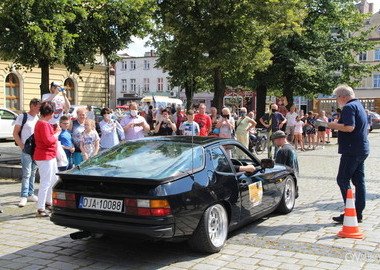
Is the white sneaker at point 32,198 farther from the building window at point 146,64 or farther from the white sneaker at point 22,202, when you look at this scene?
the building window at point 146,64

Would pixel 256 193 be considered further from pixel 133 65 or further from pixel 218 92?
pixel 133 65

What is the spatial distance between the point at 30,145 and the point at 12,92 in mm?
24831

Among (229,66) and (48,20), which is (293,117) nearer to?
(229,66)

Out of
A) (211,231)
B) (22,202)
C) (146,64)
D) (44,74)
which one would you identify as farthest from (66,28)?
(146,64)

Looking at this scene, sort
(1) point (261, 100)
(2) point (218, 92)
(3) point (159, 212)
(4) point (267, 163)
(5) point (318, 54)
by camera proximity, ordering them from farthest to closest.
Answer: (1) point (261, 100) < (5) point (318, 54) < (2) point (218, 92) < (4) point (267, 163) < (3) point (159, 212)

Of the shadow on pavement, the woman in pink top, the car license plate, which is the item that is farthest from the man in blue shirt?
the woman in pink top

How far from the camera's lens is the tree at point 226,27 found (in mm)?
18297

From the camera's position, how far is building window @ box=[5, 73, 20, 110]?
29725mm

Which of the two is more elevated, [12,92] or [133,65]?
[133,65]

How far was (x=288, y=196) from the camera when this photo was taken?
7.11m

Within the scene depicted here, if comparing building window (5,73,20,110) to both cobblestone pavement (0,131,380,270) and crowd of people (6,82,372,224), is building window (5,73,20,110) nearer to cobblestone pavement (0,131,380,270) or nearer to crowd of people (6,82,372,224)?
crowd of people (6,82,372,224)

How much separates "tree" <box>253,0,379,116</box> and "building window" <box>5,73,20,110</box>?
53.6ft

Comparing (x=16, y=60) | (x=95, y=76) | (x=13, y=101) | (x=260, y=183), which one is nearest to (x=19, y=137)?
(x=260, y=183)

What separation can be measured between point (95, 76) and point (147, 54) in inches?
2062
